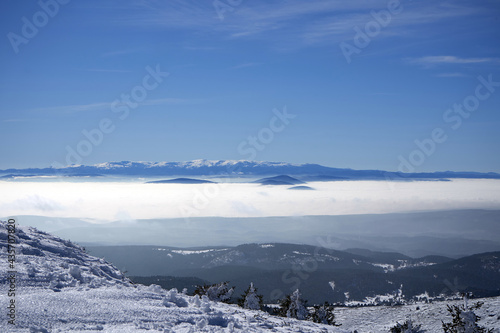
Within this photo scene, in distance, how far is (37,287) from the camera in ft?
66.8

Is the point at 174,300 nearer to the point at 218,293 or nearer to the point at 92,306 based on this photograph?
the point at 92,306

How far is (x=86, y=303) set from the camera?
754 inches

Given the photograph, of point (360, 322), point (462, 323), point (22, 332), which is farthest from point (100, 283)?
point (360, 322)

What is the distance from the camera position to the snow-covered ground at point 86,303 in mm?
17125

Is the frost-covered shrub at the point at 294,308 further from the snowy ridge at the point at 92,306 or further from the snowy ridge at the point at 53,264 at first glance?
the snowy ridge at the point at 92,306

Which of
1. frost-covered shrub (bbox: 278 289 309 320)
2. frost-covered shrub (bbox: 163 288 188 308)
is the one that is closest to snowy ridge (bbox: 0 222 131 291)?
frost-covered shrub (bbox: 163 288 188 308)

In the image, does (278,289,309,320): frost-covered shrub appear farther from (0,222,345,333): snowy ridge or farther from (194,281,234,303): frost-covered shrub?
(0,222,345,333): snowy ridge

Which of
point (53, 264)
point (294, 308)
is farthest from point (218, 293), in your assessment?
point (53, 264)

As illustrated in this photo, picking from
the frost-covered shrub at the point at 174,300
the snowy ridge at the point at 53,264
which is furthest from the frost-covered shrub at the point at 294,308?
the frost-covered shrub at the point at 174,300

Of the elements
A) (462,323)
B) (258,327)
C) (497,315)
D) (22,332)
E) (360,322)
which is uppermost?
(22,332)

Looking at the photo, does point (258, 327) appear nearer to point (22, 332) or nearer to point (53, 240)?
point (22, 332)

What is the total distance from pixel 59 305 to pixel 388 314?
87005 mm

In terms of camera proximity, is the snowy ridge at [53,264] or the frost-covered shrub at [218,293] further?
the frost-covered shrub at [218,293]

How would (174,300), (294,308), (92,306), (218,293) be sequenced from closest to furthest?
1. (92,306)
2. (174,300)
3. (218,293)
4. (294,308)
